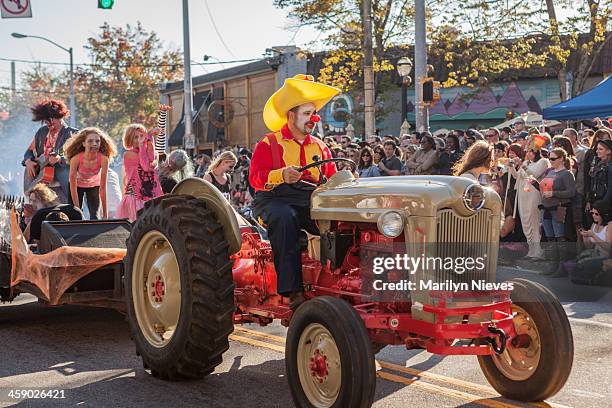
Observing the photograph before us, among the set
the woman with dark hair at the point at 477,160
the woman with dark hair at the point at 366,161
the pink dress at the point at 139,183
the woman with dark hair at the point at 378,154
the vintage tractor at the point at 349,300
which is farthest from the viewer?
the woman with dark hair at the point at 378,154

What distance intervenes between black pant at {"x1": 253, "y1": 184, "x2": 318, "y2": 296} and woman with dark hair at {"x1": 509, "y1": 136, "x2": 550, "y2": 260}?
23.2 feet

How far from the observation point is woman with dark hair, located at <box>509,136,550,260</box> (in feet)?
39.7

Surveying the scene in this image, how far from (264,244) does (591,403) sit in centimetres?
255

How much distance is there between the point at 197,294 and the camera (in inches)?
219

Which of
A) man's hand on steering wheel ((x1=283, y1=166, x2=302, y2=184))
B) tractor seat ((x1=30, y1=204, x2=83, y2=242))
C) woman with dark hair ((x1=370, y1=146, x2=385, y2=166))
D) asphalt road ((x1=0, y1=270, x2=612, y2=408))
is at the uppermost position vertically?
woman with dark hair ((x1=370, y1=146, x2=385, y2=166))

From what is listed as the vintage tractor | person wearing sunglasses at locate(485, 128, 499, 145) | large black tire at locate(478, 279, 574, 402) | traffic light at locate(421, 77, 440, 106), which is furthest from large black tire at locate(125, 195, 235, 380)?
traffic light at locate(421, 77, 440, 106)

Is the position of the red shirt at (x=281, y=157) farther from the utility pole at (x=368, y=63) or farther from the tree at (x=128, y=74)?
the tree at (x=128, y=74)

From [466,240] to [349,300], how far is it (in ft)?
2.92

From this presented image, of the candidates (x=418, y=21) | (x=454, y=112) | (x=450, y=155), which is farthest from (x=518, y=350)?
(x=454, y=112)

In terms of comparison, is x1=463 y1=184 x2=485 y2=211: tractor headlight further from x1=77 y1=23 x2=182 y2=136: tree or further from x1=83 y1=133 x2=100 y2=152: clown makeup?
x1=77 y1=23 x2=182 y2=136: tree

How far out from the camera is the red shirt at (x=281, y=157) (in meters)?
5.98

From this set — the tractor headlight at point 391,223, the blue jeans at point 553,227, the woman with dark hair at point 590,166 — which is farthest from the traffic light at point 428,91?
the tractor headlight at point 391,223

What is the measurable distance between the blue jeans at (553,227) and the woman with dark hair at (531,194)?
200 millimetres

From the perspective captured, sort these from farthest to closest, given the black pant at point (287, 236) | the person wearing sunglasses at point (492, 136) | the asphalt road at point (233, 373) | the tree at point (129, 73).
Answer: the tree at point (129, 73) → the person wearing sunglasses at point (492, 136) → the black pant at point (287, 236) → the asphalt road at point (233, 373)
